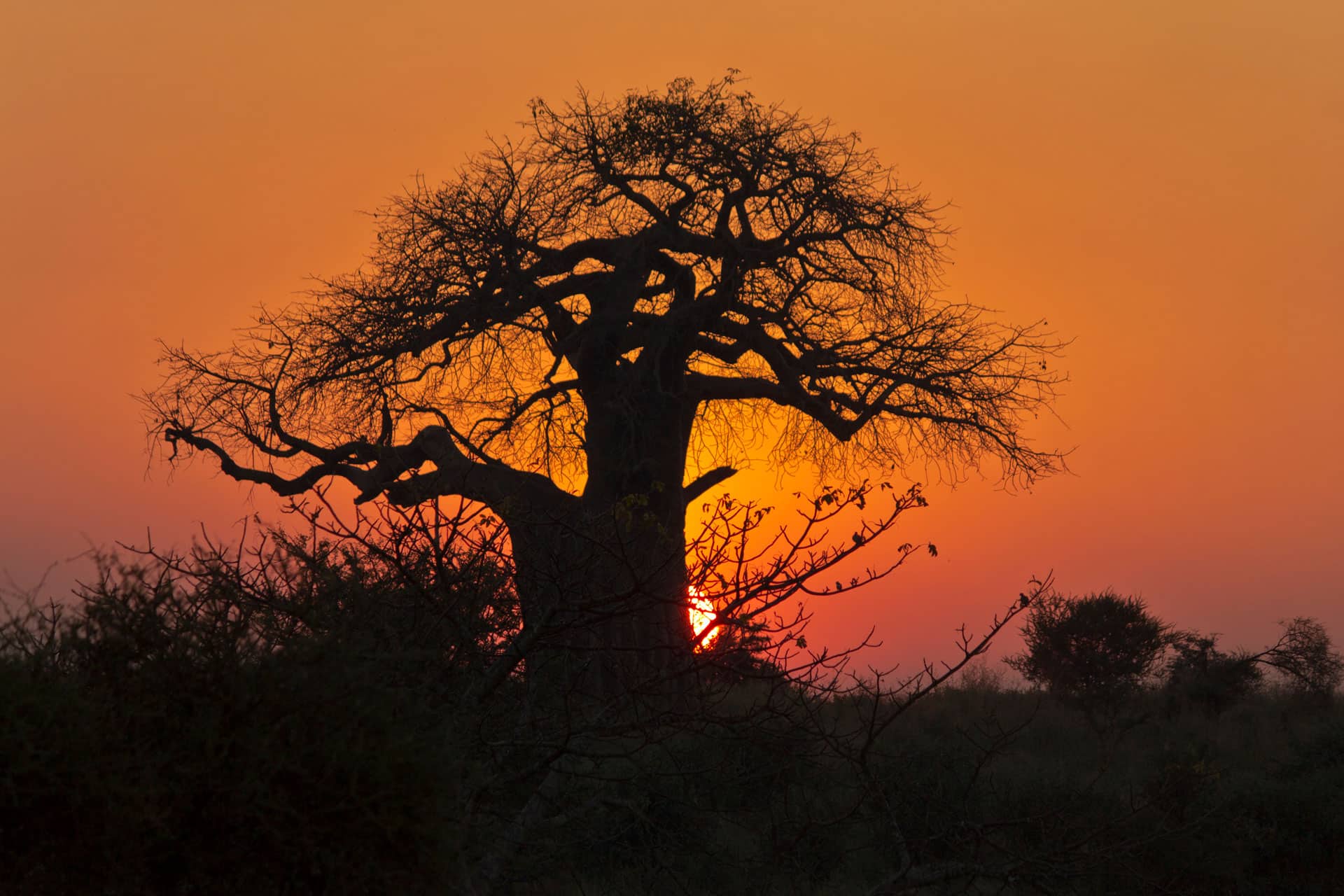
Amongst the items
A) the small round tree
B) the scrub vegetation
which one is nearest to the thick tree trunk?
the scrub vegetation

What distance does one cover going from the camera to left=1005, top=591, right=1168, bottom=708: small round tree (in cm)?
1641

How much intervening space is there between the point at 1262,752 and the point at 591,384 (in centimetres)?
881

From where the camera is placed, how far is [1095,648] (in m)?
16.7

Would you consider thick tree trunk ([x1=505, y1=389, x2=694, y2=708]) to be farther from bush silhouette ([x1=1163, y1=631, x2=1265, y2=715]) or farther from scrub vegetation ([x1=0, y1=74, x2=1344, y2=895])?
bush silhouette ([x1=1163, y1=631, x2=1265, y2=715])

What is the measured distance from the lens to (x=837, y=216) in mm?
13602

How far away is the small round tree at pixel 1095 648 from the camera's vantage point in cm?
1641

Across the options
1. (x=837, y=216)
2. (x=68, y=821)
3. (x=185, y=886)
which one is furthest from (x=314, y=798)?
(x=837, y=216)

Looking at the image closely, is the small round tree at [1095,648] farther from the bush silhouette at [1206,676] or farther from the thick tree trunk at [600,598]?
the thick tree trunk at [600,598]

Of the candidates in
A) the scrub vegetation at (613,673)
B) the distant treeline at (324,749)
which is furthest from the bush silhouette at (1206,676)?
the distant treeline at (324,749)

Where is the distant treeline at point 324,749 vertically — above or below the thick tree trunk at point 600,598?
below

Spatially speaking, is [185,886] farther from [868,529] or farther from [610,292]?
[610,292]

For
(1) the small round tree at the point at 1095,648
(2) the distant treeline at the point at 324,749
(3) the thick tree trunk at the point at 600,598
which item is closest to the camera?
(2) the distant treeline at the point at 324,749

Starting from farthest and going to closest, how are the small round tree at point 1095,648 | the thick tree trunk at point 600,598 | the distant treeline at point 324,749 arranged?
the small round tree at point 1095,648, the thick tree trunk at point 600,598, the distant treeline at point 324,749

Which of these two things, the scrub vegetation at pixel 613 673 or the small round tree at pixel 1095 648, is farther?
the small round tree at pixel 1095 648
